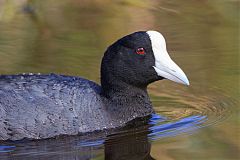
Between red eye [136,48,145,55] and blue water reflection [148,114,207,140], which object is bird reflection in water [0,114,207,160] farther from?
red eye [136,48,145,55]

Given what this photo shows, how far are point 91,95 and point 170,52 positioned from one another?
2641mm

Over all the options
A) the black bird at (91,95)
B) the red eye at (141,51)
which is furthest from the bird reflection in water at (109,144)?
the red eye at (141,51)

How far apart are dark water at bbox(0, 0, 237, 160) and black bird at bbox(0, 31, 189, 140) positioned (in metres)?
0.13

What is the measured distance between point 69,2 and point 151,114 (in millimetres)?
5094

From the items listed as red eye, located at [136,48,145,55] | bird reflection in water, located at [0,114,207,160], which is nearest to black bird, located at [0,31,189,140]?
red eye, located at [136,48,145,55]

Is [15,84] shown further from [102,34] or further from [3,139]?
[102,34]

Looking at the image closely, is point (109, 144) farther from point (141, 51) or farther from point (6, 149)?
point (141, 51)

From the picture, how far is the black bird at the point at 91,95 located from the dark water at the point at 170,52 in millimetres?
132

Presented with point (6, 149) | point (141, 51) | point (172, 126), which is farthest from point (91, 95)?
point (6, 149)

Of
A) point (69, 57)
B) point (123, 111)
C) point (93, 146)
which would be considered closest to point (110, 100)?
point (123, 111)

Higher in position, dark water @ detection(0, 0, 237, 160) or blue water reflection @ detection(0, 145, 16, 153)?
dark water @ detection(0, 0, 237, 160)

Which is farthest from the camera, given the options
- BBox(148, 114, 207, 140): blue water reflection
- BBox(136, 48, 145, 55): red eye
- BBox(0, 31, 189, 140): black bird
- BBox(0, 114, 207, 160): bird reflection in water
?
BBox(136, 48, 145, 55): red eye

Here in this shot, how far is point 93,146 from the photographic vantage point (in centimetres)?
716

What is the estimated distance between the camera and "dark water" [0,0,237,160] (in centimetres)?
707
